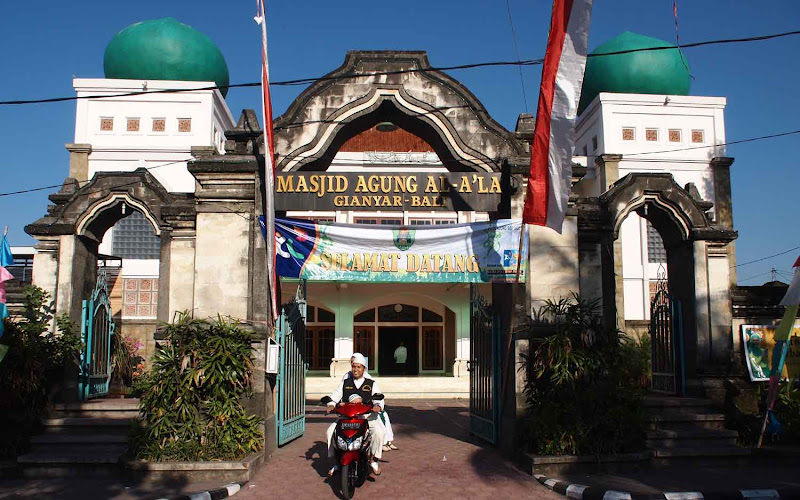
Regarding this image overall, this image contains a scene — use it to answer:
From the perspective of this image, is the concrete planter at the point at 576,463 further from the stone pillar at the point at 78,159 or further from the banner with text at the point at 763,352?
the stone pillar at the point at 78,159

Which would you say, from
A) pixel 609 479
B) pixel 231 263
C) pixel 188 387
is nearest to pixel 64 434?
pixel 188 387

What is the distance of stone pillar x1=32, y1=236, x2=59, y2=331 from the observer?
11.5 metres

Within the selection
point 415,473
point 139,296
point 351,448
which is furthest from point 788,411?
point 139,296

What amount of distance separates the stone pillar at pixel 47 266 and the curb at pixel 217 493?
5.62m

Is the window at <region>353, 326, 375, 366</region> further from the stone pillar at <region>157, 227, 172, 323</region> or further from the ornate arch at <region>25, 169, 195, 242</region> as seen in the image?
the ornate arch at <region>25, 169, 195, 242</region>

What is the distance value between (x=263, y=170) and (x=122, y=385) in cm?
672

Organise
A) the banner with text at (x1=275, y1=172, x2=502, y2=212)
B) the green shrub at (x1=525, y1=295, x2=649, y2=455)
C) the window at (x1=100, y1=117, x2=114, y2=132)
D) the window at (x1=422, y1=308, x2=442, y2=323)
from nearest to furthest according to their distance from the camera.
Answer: the green shrub at (x1=525, y1=295, x2=649, y2=455), the banner with text at (x1=275, y1=172, x2=502, y2=212), the window at (x1=100, y1=117, x2=114, y2=132), the window at (x1=422, y1=308, x2=442, y2=323)

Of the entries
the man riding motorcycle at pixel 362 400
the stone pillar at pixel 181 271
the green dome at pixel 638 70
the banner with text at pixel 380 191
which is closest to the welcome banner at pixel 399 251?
the banner with text at pixel 380 191

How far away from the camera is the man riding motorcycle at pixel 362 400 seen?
817cm

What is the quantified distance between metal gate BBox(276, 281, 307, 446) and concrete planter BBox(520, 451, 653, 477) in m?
3.73

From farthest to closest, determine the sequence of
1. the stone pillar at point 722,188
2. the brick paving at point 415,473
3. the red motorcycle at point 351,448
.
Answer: the stone pillar at point 722,188, the brick paving at point 415,473, the red motorcycle at point 351,448

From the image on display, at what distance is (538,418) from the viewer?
8.98 meters

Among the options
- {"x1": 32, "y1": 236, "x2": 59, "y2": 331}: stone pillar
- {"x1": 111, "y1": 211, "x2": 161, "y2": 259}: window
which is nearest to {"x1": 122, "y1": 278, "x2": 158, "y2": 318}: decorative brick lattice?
{"x1": 111, "y1": 211, "x2": 161, "y2": 259}: window

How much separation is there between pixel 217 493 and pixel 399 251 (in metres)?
4.14
